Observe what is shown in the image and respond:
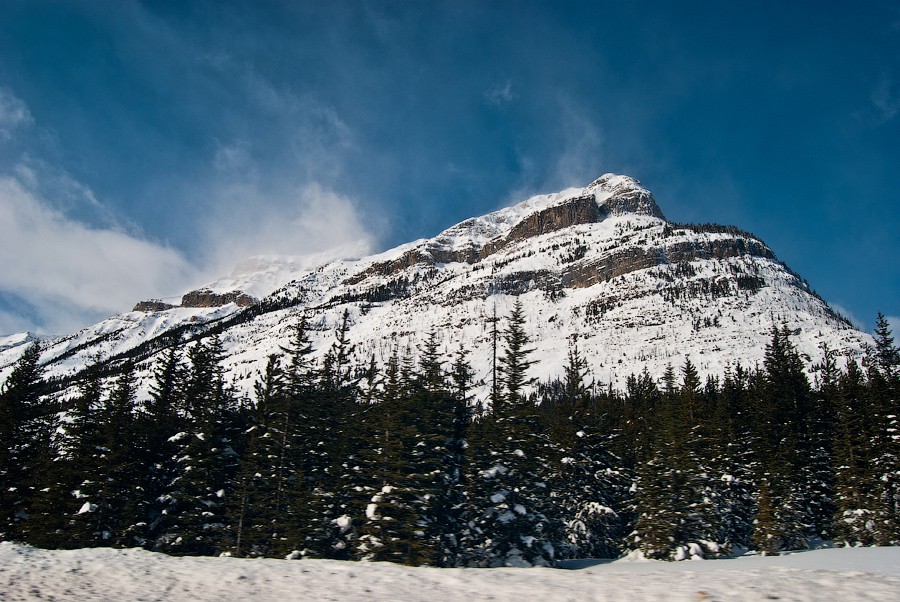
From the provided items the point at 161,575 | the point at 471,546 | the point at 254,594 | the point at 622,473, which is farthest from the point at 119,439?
the point at 622,473

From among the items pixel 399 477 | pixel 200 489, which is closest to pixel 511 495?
pixel 399 477

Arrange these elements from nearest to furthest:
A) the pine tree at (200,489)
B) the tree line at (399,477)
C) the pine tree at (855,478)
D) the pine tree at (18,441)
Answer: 1. the pine tree at (18,441)
2. the tree line at (399,477)
3. the pine tree at (200,489)
4. the pine tree at (855,478)

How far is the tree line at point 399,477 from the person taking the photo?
28578 mm

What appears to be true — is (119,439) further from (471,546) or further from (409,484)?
(471,546)

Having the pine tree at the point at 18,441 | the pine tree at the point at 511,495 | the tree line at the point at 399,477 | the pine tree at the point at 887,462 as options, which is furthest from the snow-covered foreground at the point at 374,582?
the pine tree at the point at 887,462

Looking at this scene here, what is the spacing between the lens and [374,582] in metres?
8.20

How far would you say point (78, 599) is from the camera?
7.76m

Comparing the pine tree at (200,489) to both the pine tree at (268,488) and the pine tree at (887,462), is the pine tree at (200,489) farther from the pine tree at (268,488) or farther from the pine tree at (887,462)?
the pine tree at (887,462)

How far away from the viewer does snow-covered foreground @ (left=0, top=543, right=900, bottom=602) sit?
658cm

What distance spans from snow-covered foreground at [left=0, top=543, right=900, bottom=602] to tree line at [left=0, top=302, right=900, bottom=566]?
19.3 m

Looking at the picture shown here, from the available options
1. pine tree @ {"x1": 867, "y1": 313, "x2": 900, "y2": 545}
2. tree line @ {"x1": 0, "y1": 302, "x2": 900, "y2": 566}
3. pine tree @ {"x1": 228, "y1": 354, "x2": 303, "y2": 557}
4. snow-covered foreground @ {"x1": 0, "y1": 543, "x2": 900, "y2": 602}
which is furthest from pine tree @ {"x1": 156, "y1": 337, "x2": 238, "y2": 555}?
pine tree @ {"x1": 867, "y1": 313, "x2": 900, "y2": 545}

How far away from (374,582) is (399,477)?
69.7 ft

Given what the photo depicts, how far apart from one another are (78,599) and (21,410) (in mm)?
29984

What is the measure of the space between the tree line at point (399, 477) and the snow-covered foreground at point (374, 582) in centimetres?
1931
